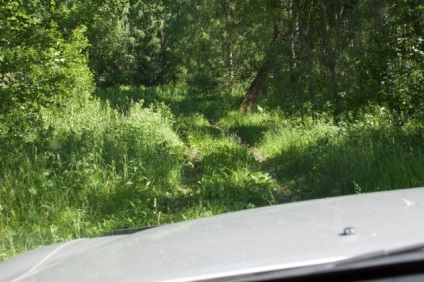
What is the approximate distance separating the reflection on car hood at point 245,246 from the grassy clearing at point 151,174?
2.99 metres

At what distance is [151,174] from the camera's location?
24.5ft

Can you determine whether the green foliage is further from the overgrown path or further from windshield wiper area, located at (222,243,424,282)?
windshield wiper area, located at (222,243,424,282)

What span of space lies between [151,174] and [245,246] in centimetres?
587

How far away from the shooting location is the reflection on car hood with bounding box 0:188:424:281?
4.80ft

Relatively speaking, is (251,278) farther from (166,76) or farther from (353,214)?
(166,76)

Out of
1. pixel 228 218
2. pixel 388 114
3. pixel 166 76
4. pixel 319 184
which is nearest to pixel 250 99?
pixel 388 114

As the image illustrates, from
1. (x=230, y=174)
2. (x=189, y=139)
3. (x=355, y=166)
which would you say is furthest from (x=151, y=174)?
(x=189, y=139)

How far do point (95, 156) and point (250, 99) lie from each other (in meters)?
13.3

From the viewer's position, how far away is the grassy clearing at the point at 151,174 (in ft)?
19.4

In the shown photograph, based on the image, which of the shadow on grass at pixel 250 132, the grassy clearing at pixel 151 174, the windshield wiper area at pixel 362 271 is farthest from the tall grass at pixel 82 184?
the shadow on grass at pixel 250 132

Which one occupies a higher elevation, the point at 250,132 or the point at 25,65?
the point at 25,65

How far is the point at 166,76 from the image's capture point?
49500 mm

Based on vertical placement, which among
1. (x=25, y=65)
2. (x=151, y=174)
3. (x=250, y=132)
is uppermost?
Result: (x=25, y=65)

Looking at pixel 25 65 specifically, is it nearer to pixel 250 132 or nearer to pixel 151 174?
pixel 151 174
